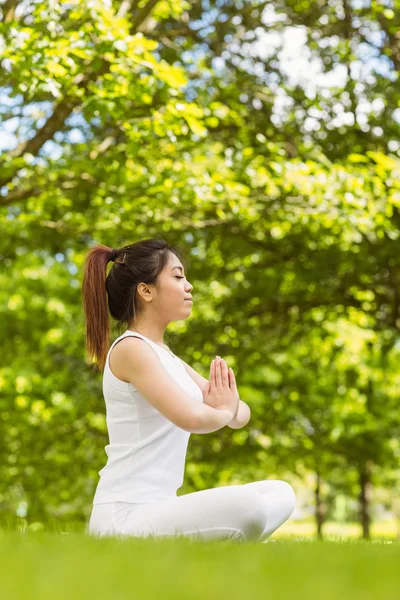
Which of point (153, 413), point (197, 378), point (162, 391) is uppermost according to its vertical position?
point (162, 391)

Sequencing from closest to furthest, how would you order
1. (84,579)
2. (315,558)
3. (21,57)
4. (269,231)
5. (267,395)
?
(84,579)
(315,558)
(21,57)
(269,231)
(267,395)

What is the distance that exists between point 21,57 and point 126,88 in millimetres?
1154

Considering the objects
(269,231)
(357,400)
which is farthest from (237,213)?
(357,400)

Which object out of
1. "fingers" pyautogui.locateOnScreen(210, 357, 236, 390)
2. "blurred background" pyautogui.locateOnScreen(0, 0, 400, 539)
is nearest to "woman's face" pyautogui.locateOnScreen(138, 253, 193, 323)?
"fingers" pyautogui.locateOnScreen(210, 357, 236, 390)

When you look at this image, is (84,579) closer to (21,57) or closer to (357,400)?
(21,57)

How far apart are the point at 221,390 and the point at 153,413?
369 millimetres

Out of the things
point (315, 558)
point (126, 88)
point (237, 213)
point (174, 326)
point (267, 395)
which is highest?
point (315, 558)

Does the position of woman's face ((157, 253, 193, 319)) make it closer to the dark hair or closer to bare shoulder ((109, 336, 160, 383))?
the dark hair

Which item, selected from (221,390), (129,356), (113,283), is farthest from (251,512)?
(113,283)

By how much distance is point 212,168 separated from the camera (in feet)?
36.6

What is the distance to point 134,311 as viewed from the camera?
4.70 metres

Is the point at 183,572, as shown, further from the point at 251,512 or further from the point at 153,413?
the point at 153,413

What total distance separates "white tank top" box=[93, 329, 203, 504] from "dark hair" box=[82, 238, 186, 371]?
31cm

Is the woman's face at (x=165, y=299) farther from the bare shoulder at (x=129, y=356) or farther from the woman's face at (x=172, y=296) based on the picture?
the bare shoulder at (x=129, y=356)
